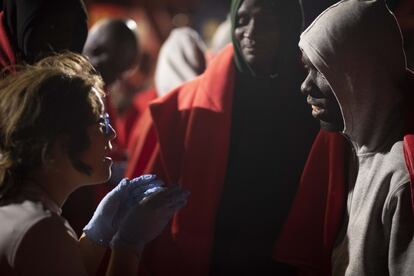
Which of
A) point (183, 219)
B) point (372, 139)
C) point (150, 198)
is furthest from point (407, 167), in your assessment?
point (183, 219)

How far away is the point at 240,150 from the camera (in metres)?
2.00

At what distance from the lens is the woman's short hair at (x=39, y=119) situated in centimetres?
152

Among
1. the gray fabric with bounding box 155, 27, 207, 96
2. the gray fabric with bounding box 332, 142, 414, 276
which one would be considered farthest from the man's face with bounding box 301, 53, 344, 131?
the gray fabric with bounding box 155, 27, 207, 96

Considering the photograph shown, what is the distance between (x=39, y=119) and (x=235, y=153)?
26.0 inches

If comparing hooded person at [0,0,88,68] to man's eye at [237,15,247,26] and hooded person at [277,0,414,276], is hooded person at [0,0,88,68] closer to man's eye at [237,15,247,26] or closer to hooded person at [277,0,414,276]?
man's eye at [237,15,247,26]

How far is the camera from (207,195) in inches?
78.3

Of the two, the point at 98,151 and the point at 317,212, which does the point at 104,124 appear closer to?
the point at 98,151

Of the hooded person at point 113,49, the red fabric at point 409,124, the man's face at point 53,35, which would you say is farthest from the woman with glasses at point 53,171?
the hooded person at point 113,49

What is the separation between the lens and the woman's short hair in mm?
1521

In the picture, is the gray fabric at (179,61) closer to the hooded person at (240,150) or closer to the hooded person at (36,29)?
the hooded person at (240,150)

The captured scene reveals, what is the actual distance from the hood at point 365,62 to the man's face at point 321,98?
2 cm

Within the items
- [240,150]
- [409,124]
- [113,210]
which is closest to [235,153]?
[240,150]

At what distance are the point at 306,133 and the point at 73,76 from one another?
623 mm

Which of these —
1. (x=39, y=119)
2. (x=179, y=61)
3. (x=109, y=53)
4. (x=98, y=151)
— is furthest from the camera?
(x=179, y=61)
